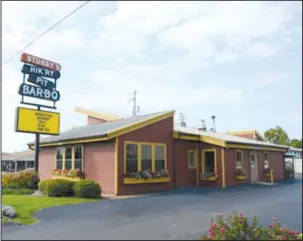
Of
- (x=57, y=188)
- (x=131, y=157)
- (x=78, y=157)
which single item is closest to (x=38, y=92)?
(x=78, y=157)

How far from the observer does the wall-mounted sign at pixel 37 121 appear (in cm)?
1452

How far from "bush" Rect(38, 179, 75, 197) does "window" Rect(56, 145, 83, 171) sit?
290cm

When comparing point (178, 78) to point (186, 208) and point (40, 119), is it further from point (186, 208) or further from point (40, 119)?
point (40, 119)

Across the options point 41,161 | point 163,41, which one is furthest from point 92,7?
point 41,161

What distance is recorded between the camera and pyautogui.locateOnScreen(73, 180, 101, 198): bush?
11430mm

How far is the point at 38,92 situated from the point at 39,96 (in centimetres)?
25

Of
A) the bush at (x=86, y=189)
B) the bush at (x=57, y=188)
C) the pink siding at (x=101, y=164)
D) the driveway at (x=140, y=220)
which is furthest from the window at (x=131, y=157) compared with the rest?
the driveway at (x=140, y=220)

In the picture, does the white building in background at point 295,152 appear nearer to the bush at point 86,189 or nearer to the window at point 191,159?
the window at point 191,159

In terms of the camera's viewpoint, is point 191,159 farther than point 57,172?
Yes

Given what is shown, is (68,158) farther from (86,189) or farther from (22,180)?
(86,189)

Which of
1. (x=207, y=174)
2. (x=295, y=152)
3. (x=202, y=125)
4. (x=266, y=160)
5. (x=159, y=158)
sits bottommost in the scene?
(x=207, y=174)

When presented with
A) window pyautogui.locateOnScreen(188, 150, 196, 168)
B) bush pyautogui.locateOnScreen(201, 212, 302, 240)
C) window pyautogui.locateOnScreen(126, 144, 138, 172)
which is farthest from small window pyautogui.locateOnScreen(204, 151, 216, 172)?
bush pyautogui.locateOnScreen(201, 212, 302, 240)

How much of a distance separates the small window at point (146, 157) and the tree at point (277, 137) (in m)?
13.4

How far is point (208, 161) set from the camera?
55.3 ft
